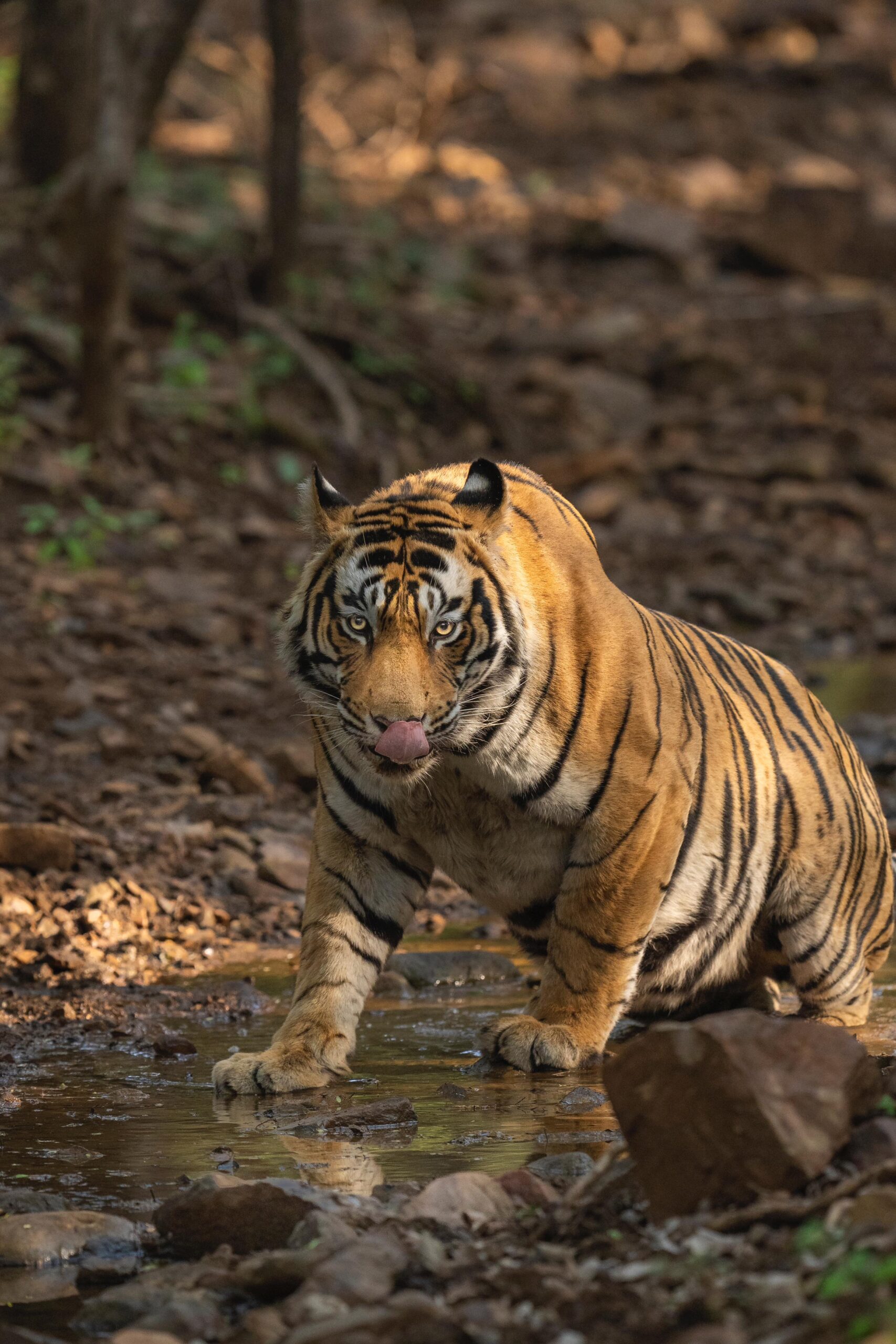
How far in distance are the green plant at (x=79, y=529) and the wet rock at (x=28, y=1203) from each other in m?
6.63

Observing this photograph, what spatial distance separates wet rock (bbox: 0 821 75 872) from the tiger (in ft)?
5.88

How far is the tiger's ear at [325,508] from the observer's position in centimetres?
419

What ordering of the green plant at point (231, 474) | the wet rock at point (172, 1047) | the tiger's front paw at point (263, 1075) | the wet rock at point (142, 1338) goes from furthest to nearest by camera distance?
the green plant at point (231, 474) < the wet rock at point (172, 1047) < the tiger's front paw at point (263, 1075) < the wet rock at point (142, 1338)

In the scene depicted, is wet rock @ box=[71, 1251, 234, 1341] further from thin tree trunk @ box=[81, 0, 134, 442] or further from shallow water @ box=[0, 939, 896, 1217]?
thin tree trunk @ box=[81, 0, 134, 442]

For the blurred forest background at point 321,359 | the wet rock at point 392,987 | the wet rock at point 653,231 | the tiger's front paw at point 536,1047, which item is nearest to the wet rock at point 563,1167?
the tiger's front paw at point 536,1047

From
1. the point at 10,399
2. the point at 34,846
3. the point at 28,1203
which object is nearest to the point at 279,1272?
the point at 28,1203

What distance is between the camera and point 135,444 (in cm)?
1119

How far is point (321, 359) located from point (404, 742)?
9476 mm

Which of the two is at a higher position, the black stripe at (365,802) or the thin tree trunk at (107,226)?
the thin tree trunk at (107,226)

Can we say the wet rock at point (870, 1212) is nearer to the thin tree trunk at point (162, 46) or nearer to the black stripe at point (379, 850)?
the black stripe at point (379, 850)

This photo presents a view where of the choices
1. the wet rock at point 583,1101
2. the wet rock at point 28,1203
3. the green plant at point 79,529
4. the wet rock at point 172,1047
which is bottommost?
the wet rock at point 172,1047

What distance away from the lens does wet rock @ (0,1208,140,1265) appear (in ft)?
10.1

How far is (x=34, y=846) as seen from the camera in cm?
597

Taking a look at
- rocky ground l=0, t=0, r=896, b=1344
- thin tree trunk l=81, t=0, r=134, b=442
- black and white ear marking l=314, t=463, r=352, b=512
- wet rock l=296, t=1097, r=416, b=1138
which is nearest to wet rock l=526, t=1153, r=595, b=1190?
rocky ground l=0, t=0, r=896, b=1344
